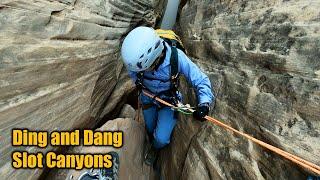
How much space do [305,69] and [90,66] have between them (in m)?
2.90

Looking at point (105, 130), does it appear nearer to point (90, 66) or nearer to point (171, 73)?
point (90, 66)

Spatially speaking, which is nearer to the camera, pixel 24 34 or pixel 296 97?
pixel 296 97

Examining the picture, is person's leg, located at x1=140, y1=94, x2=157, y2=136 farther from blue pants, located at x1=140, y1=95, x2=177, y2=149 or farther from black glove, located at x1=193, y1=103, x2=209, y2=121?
black glove, located at x1=193, y1=103, x2=209, y2=121

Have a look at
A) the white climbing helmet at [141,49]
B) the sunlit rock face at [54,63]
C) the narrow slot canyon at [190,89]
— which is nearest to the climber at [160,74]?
the white climbing helmet at [141,49]

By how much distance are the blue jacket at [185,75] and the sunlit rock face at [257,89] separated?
0.30m

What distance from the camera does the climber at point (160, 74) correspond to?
4.27 m

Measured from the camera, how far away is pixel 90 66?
4.80m

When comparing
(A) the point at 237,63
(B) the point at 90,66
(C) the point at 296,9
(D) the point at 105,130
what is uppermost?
(C) the point at 296,9

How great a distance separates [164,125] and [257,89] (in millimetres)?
1977

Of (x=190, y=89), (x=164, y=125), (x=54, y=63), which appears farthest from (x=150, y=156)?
(x=54, y=63)

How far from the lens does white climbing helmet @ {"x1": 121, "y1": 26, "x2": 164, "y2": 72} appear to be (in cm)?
424

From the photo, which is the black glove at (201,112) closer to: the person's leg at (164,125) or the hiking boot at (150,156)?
the person's leg at (164,125)

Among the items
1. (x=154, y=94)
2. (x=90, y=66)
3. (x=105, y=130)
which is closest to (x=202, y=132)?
(x=154, y=94)

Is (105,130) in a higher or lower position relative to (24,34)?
lower
